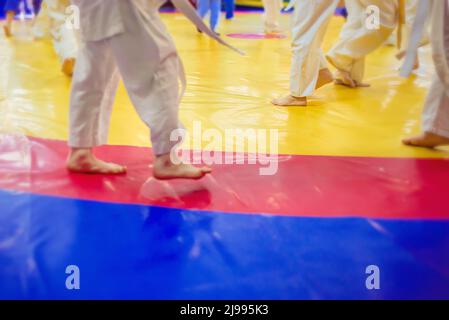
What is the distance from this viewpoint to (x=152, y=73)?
67.9 inches

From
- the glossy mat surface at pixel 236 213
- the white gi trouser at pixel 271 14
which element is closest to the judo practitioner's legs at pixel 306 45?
the glossy mat surface at pixel 236 213

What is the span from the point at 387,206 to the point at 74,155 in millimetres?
1082

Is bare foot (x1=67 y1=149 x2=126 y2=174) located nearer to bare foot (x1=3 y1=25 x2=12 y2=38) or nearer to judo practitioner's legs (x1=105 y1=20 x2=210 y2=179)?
judo practitioner's legs (x1=105 y1=20 x2=210 y2=179)

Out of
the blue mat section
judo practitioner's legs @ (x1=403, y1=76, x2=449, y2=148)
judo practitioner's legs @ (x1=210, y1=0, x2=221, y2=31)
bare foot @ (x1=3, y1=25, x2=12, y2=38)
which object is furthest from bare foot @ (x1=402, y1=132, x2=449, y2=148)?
bare foot @ (x1=3, y1=25, x2=12, y2=38)

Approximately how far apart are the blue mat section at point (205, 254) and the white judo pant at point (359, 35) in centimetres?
183

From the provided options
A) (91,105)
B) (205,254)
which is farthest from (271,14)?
(205,254)

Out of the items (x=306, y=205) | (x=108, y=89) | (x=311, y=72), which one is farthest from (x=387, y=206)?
(x=311, y=72)

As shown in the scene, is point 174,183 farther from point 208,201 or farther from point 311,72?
point 311,72

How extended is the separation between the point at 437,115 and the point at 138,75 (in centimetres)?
119

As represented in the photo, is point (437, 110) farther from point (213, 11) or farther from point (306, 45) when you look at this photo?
point (213, 11)

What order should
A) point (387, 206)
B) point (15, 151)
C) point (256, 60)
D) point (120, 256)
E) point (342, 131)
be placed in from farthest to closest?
1. point (256, 60)
2. point (342, 131)
3. point (15, 151)
4. point (387, 206)
5. point (120, 256)

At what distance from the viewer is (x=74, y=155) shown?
192 centimetres

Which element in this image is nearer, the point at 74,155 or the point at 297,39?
the point at 74,155

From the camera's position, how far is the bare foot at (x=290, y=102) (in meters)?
2.83
